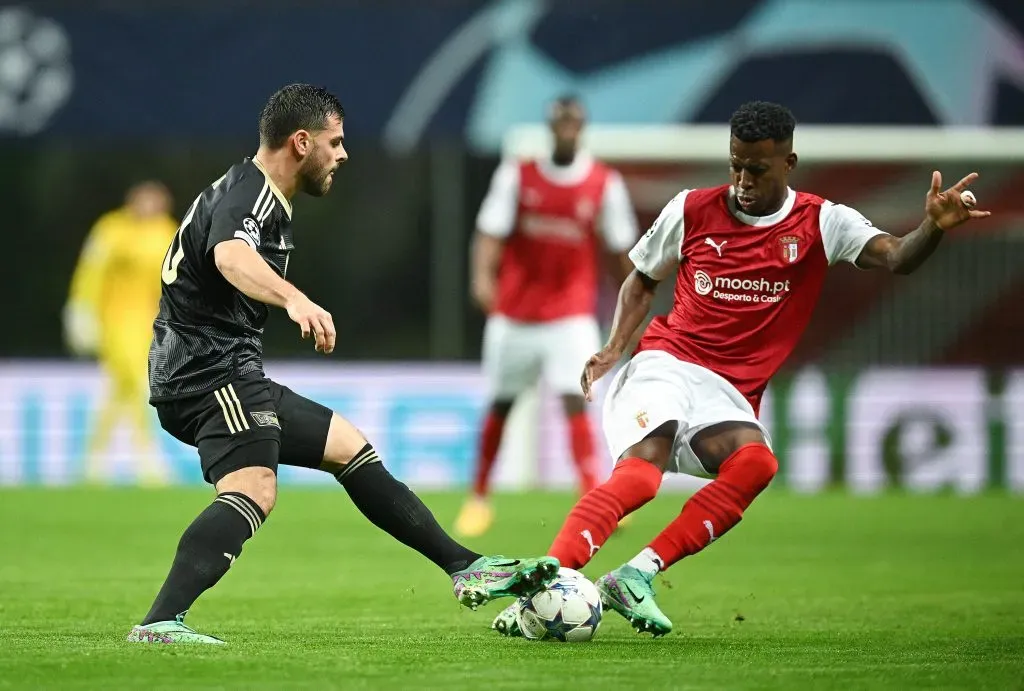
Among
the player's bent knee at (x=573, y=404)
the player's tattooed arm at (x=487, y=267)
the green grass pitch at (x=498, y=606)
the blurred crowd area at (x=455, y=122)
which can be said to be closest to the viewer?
the green grass pitch at (x=498, y=606)

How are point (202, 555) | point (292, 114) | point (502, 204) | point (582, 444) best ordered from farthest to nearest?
point (502, 204)
point (582, 444)
point (292, 114)
point (202, 555)

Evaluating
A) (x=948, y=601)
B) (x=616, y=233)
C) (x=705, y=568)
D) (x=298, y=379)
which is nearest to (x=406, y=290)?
(x=298, y=379)

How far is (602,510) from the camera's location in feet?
19.8

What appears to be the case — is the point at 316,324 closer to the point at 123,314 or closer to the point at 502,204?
the point at 502,204

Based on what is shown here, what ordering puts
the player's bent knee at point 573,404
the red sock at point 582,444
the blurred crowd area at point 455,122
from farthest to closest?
1. the blurred crowd area at point 455,122
2. the player's bent knee at point 573,404
3. the red sock at point 582,444

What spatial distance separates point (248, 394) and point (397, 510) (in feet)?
2.25

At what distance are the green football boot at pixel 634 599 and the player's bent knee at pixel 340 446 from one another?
97 cm

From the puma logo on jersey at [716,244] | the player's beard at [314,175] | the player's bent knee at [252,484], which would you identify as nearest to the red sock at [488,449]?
the puma logo on jersey at [716,244]

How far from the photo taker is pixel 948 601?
742 centimetres

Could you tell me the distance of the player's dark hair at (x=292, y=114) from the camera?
5.94 meters

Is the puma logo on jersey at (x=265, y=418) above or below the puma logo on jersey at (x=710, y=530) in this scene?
above

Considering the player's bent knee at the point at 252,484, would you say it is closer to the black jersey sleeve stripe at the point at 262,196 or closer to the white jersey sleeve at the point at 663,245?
the black jersey sleeve stripe at the point at 262,196

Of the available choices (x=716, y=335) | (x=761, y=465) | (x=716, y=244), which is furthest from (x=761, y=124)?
(x=761, y=465)

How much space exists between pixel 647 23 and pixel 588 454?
22.4ft
